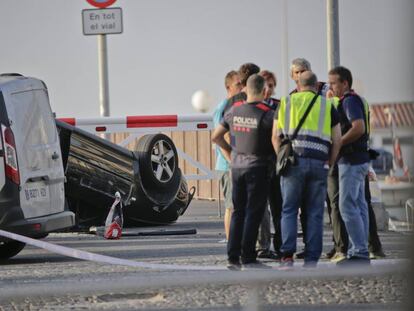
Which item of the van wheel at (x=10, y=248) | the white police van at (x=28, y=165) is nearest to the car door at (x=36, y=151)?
the white police van at (x=28, y=165)

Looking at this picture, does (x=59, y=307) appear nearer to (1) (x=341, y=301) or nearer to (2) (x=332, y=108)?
(1) (x=341, y=301)

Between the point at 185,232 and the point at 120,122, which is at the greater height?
the point at 120,122

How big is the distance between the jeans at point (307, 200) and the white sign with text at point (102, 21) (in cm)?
993

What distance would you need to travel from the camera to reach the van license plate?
34.8 ft

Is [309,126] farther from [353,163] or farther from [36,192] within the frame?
[36,192]

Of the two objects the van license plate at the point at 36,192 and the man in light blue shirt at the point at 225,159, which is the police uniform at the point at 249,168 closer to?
the man in light blue shirt at the point at 225,159

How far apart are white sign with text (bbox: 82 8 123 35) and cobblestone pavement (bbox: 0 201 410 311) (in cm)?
328

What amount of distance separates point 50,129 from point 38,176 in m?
0.61

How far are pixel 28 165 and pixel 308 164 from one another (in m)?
2.91

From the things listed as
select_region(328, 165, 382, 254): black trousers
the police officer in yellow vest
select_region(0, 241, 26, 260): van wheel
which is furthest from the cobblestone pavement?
the police officer in yellow vest

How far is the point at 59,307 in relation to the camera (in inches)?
290

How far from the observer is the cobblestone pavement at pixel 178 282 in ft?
12.4

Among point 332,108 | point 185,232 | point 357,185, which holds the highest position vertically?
point 332,108

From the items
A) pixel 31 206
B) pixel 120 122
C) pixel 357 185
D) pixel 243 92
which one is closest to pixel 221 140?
pixel 243 92
